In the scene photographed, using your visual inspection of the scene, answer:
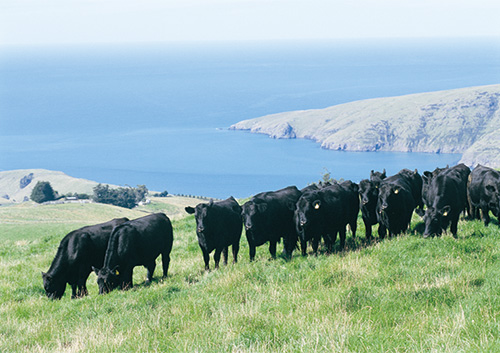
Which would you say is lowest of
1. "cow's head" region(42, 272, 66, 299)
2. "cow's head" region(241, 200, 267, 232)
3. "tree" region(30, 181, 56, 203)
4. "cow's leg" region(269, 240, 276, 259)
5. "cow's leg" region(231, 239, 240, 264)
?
"tree" region(30, 181, 56, 203)

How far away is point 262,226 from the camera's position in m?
13.6

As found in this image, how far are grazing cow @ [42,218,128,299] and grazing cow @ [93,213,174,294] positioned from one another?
3.11 ft

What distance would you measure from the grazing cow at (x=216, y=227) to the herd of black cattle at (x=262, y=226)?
25 millimetres

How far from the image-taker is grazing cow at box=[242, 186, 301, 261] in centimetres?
1352

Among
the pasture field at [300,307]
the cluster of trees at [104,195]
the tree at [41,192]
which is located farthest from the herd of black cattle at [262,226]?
the tree at [41,192]

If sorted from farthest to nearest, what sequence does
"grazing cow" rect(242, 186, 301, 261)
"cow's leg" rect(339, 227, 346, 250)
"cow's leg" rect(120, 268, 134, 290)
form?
"cow's leg" rect(339, 227, 346, 250)
"grazing cow" rect(242, 186, 301, 261)
"cow's leg" rect(120, 268, 134, 290)

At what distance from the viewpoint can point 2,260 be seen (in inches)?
760

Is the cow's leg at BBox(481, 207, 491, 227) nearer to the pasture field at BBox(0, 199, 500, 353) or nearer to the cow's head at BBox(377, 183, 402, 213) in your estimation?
the pasture field at BBox(0, 199, 500, 353)

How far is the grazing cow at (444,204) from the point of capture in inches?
525

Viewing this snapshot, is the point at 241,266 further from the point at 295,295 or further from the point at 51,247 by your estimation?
A: the point at 51,247

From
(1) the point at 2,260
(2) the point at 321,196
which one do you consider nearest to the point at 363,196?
(2) the point at 321,196

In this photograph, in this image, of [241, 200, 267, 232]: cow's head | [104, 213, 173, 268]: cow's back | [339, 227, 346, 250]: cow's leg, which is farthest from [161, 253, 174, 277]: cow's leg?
[339, 227, 346, 250]: cow's leg

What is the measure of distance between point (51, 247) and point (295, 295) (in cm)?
1518

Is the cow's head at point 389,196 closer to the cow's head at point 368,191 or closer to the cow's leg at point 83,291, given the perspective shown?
the cow's head at point 368,191
